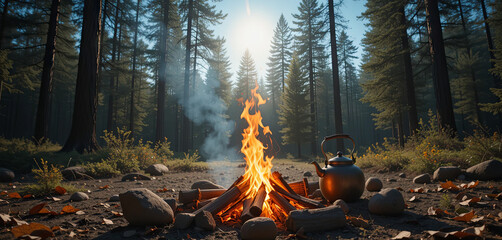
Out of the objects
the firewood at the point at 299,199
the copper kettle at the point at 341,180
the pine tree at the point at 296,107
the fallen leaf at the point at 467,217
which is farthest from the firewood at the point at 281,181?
the pine tree at the point at 296,107

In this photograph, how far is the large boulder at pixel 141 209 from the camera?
8.12ft

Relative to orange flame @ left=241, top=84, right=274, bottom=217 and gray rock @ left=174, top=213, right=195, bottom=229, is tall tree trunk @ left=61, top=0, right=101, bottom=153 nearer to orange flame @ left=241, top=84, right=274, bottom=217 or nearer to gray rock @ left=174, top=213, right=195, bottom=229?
orange flame @ left=241, top=84, right=274, bottom=217

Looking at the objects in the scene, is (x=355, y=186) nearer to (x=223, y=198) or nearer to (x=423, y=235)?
(x=423, y=235)

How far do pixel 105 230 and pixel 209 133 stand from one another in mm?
26438

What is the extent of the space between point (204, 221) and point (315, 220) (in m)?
1.27

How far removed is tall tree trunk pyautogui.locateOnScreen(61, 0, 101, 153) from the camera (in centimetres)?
816

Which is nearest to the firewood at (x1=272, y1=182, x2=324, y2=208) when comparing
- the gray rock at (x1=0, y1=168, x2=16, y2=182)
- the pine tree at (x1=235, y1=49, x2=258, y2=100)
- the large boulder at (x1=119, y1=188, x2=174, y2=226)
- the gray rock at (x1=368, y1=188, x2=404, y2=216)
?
the gray rock at (x1=368, y1=188, x2=404, y2=216)

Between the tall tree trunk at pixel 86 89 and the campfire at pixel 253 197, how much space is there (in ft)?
23.3

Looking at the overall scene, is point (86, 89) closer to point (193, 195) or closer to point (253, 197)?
point (193, 195)

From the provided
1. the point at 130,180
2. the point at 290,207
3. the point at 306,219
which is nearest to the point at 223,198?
the point at 290,207

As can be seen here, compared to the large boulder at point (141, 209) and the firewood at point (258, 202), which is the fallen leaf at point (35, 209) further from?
the firewood at point (258, 202)

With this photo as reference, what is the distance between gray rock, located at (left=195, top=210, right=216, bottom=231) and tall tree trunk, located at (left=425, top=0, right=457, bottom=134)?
31.1 ft

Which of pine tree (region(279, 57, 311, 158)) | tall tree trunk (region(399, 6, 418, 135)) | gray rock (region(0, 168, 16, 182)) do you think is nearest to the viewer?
gray rock (region(0, 168, 16, 182))

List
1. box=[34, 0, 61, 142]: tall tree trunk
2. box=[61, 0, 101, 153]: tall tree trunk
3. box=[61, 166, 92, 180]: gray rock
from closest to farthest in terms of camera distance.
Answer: box=[61, 166, 92, 180]: gray rock → box=[61, 0, 101, 153]: tall tree trunk → box=[34, 0, 61, 142]: tall tree trunk
